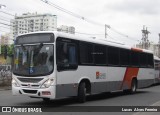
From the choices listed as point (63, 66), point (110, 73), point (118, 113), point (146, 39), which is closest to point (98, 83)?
point (110, 73)

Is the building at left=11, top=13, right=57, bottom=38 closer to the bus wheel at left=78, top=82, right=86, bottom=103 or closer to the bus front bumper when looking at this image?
the bus wheel at left=78, top=82, right=86, bottom=103

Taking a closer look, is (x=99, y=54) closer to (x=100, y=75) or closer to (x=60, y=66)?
(x=100, y=75)

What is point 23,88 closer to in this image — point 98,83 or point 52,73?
point 52,73

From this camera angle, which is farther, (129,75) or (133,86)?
(133,86)

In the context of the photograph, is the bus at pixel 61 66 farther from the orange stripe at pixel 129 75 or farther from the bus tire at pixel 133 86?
the bus tire at pixel 133 86

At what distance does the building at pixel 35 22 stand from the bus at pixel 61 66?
2960 centimetres

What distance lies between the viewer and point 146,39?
8056 cm

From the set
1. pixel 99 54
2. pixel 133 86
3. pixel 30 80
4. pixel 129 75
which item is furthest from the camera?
pixel 133 86

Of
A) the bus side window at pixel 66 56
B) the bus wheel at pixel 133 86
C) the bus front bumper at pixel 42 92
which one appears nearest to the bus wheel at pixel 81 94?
the bus side window at pixel 66 56

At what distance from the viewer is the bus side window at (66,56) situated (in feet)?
49.1

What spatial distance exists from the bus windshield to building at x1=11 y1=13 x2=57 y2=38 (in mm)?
32668

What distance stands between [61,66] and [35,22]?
36786mm

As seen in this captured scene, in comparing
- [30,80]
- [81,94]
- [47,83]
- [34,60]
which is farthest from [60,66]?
[81,94]

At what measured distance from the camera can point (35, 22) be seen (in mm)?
51000
